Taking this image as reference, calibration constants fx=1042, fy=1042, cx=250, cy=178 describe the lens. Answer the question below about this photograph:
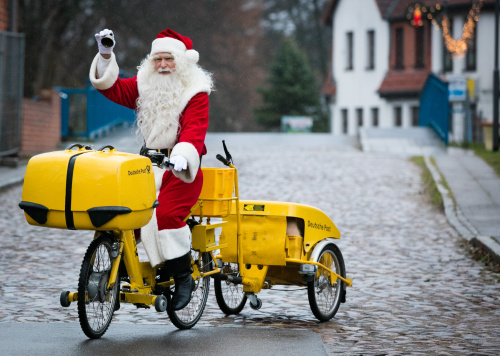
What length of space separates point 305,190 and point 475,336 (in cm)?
1013

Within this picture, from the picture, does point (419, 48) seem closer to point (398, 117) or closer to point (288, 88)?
point (398, 117)

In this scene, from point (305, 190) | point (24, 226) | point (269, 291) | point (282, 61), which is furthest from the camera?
point (282, 61)

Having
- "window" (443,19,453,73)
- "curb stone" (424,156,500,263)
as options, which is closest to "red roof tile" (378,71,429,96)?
"window" (443,19,453,73)

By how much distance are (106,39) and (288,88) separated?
1909 inches

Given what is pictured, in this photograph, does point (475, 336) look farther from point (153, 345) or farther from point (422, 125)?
point (422, 125)

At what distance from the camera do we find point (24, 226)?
508 inches

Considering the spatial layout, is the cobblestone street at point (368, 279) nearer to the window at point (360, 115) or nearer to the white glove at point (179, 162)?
the white glove at point (179, 162)

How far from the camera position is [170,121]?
666 cm

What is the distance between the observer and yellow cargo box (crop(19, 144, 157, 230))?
18.8 feet

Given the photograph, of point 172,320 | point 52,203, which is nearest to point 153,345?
point 172,320

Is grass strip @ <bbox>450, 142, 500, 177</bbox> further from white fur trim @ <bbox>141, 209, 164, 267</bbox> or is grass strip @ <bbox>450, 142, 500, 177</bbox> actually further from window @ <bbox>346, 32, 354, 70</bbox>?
window @ <bbox>346, 32, 354, 70</bbox>

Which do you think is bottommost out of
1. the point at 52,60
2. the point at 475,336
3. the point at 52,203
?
the point at 475,336

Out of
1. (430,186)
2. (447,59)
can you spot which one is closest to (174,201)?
(430,186)

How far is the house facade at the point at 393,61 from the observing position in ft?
152
